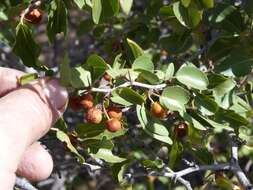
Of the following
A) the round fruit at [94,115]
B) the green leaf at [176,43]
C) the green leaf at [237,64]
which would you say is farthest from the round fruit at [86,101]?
the green leaf at [176,43]

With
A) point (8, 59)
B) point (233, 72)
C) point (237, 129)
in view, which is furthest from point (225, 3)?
point (8, 59)

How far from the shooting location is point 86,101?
155cm

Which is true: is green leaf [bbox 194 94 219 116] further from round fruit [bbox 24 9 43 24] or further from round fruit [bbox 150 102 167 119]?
round fruit [bbox 24 9 43 24]

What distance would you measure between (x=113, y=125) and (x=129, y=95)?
95 mm

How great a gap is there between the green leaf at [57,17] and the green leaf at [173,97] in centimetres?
44

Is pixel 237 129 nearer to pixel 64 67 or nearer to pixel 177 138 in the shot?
pixel 177 138

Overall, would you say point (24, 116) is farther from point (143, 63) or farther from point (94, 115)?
point (143, 63)

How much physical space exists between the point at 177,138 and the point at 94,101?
12.9 inches

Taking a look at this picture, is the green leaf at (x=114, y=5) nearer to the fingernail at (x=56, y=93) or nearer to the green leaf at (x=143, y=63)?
the green leaf at (x=143, y=63)

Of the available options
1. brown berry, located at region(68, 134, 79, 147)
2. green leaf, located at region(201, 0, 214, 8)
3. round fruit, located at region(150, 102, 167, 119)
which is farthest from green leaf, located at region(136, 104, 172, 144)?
green leaf, located at region(201, 0, 214, 8)

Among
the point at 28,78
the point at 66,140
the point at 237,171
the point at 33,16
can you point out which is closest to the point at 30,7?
the point at 33,16

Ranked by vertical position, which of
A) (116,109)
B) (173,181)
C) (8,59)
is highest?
(116,109)

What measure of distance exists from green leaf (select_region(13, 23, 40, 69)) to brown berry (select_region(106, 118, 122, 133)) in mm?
323

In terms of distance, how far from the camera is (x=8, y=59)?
3.01 meters
